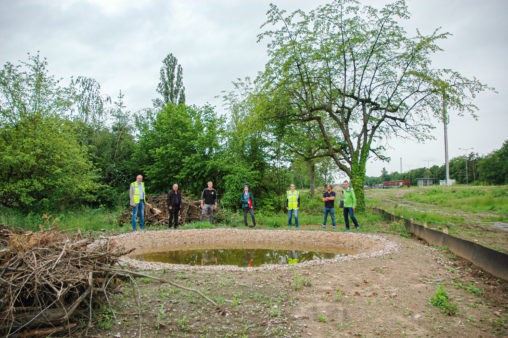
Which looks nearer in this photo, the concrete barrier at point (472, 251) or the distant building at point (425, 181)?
the concrete barrier at point (472, 251)

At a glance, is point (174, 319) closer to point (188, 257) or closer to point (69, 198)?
point (188, 257)

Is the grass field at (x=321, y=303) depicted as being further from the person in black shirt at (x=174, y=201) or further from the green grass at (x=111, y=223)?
the person in black shirt at (x=174, y=201)

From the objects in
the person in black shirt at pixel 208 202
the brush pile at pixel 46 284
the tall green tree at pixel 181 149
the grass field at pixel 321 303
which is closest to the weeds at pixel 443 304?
the grass field at pixel 321 303

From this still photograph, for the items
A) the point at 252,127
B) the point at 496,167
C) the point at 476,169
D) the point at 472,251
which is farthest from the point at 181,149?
the point at 476,169

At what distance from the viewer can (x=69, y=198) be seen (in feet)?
51.0

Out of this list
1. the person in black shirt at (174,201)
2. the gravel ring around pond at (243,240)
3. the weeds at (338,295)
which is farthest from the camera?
the person in black shirt at (174,201)

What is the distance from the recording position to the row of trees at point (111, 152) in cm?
1234

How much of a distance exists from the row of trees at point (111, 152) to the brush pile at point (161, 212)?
2.03 metres

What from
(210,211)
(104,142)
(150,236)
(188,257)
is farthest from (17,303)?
(104,142)

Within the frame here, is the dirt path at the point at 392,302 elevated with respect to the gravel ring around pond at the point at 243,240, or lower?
elevated

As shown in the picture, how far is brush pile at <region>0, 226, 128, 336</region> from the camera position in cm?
306

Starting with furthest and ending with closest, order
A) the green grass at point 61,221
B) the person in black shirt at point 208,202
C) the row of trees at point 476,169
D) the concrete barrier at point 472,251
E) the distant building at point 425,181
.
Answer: the distant building at point 425,181 → the row of trees at point 476,169 → the person in black shirt at point 208,202 → the green grass at point 61,221 → the concrete barrier at point 472,251

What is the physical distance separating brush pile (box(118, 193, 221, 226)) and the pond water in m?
4.77

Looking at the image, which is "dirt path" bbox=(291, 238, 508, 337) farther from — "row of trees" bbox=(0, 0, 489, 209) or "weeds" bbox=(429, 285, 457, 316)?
"row of trees" bbox=(0, 0, 489, 209)
